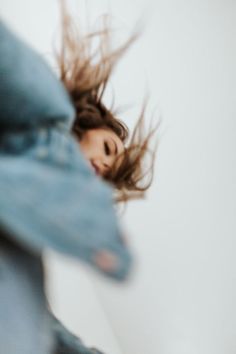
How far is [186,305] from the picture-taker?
98 cm

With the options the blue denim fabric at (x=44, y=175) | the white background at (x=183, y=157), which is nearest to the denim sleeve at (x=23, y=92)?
the blue denim fabric at (x=44, y=175)

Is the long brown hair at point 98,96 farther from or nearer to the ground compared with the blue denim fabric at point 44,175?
nearer to the ground

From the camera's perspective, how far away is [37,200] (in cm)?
30

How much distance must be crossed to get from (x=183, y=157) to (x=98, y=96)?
0.85 ft

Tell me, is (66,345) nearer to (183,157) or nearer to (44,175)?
(44,175)

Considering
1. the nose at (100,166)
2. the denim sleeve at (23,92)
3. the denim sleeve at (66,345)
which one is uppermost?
the denim sleeve at (23,92)

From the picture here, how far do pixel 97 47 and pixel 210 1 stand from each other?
0.26 metres

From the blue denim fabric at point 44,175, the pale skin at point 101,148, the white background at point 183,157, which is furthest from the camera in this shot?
the white background at point 183,157

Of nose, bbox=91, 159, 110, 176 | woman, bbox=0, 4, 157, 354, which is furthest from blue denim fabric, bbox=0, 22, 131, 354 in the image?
nose, bbox=91, 159, 110, 176

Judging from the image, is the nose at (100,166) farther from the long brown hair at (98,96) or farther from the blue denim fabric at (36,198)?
the blue denim fabric at (36,198)

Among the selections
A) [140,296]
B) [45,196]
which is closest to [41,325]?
[45,196]

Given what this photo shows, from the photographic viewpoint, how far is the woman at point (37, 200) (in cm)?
29

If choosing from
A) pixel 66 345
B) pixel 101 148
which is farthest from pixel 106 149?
pixel 66 345

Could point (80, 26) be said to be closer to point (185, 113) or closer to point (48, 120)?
point (185, 113)
